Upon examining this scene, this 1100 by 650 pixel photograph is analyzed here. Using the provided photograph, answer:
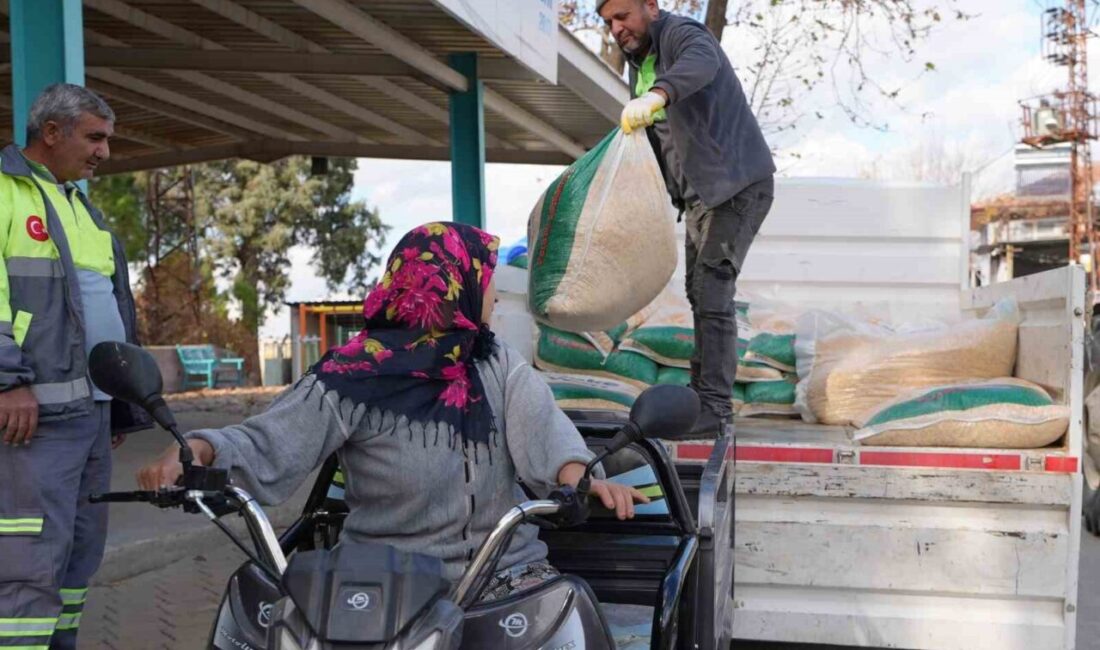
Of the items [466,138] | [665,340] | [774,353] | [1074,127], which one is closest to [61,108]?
[665,340]

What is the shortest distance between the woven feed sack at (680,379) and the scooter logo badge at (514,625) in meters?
3.41

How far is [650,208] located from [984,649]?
6.52 ft

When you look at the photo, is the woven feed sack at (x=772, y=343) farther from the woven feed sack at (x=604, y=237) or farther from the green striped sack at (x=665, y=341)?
the woven feed sack at (x=604, y=237)

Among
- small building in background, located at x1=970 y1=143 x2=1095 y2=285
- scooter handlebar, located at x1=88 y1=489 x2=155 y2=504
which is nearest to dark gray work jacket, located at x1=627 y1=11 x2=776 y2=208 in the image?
scooter handlebar, located at x1=88 y1=489 x2=155 y2=504

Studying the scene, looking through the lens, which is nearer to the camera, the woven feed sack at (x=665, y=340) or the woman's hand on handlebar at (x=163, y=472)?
the woman's hand on handlebar at (x=163, y=472)

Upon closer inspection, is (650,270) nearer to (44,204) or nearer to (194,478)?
(44,204)

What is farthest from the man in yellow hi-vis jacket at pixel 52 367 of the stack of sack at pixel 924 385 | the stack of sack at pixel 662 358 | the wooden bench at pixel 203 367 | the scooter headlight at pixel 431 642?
the wooden bench at pixel 203 367

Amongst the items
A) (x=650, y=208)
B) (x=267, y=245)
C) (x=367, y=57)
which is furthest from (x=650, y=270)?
(x=267, y=245)

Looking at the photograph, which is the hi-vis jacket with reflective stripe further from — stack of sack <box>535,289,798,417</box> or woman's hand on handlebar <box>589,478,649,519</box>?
stack of sack <box>535,289,798,417</box>

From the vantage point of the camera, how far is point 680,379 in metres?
5.54

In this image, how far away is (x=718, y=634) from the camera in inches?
127

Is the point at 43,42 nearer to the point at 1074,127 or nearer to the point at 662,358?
the point at 662,358

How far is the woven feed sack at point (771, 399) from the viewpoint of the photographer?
18.8ft

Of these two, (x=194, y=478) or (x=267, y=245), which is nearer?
(x=194, y=478)
